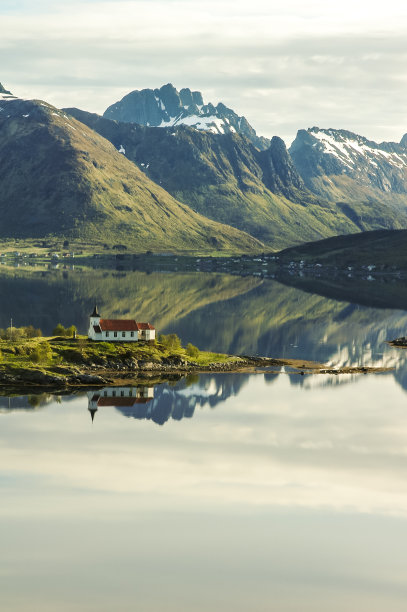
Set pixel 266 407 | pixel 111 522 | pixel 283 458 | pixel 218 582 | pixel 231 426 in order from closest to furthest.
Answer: pixel 218 582, pixel 111 522, pixel 283 458, pixel 231 426, pixel 266 407

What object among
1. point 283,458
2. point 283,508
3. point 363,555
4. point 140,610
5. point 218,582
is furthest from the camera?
point 283,458

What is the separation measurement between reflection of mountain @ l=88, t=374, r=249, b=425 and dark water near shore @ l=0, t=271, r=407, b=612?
0.93ft

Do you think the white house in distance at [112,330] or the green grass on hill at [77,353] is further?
the white house in distance at [112,330]

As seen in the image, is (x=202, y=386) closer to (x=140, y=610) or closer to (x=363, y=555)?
(x=363, y=555)

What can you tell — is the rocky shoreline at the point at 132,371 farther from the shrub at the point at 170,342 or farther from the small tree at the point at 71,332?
the small tree at the point at 71,332

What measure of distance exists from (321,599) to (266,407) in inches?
2065

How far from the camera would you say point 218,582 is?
50.7m

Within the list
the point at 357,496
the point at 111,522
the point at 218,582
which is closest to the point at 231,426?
the point at 357,496

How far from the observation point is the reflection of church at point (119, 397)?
98000mm

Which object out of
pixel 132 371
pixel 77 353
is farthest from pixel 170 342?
pixel 77 353

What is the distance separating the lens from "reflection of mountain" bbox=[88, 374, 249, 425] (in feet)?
311

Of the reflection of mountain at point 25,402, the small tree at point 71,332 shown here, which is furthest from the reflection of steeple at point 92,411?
the small tree at point 71,332

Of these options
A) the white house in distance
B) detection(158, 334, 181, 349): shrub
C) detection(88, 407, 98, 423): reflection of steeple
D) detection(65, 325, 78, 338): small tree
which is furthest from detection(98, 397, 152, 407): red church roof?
detection(158, 334, 181, 349): shrub

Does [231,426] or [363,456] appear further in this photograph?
[231,426]
